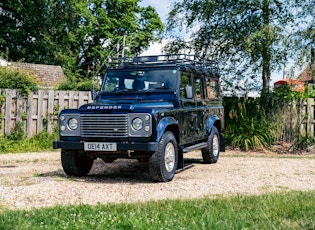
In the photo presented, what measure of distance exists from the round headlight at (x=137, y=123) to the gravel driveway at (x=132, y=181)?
991mm

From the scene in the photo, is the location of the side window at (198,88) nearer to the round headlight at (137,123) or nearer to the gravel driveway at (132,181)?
the gravel driveway at (132,181)

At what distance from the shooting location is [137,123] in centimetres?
798

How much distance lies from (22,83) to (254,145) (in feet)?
25.8

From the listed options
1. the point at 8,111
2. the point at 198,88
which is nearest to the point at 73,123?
the point at 198,88

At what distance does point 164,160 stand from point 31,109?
806 cm

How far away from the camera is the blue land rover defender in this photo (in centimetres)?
800

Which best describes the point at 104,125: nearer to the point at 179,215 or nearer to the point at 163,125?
the point at 163,125

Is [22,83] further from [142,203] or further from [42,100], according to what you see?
[142,203]

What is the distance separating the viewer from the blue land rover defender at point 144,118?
315 inches

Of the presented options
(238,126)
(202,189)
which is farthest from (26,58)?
(202,189)

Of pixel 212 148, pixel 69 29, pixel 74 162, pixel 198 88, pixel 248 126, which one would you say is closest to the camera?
pixel 74 162

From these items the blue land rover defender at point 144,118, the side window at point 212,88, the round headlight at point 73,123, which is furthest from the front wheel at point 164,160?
the side window at point 212,88

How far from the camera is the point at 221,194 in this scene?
695cm

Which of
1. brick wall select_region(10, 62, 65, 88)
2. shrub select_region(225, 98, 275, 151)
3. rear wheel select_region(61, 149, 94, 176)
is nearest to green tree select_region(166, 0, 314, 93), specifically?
shrub select_region(225, 98, 275, 151)
